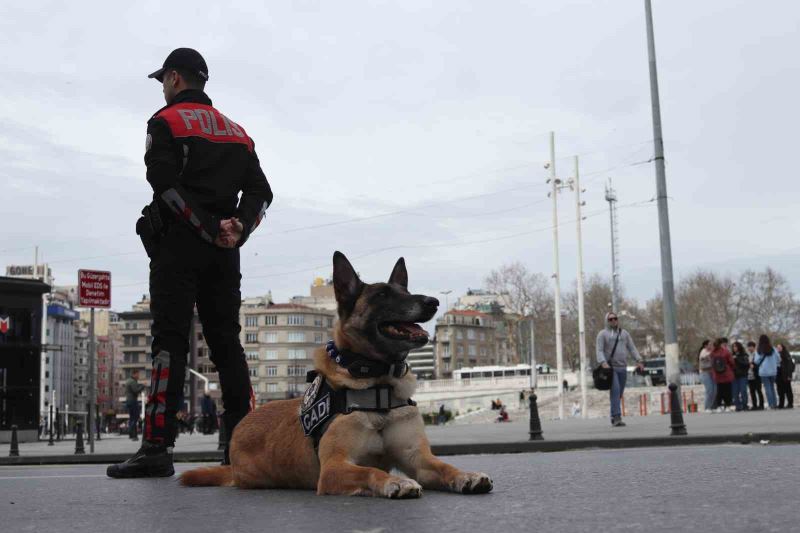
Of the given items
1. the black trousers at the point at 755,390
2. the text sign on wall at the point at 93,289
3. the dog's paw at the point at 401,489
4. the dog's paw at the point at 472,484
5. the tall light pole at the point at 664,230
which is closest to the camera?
the dog's paw at the point at 401,489

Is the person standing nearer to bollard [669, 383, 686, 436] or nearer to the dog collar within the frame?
bollard [669, 383, 686, 436]

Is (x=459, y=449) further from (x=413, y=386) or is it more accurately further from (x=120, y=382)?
(x=120, y=382)

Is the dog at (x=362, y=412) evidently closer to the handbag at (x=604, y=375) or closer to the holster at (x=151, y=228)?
the holster at (x=151, y=228)

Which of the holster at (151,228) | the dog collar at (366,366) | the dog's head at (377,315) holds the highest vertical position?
the holster at (151,228)

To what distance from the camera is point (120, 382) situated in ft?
538

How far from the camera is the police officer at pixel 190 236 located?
5.60 meters

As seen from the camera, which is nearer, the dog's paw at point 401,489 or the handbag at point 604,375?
the dog's paw at point 401,489

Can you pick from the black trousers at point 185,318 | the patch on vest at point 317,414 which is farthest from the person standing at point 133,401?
the patch on vest at point 317,414

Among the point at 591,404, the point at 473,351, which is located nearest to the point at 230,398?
the point at 591,404

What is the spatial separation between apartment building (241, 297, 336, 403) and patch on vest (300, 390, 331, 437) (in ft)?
457

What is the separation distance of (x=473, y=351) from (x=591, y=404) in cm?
11146

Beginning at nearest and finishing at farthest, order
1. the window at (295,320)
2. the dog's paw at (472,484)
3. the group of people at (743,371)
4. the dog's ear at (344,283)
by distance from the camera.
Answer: the dog's paw at (472,484)
the dog's ear at (344,283)
the group of people at (743,371)
the window at (295,320)

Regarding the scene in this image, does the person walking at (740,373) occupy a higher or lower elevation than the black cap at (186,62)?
lower

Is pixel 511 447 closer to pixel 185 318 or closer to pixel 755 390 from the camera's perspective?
pixel 185 318
